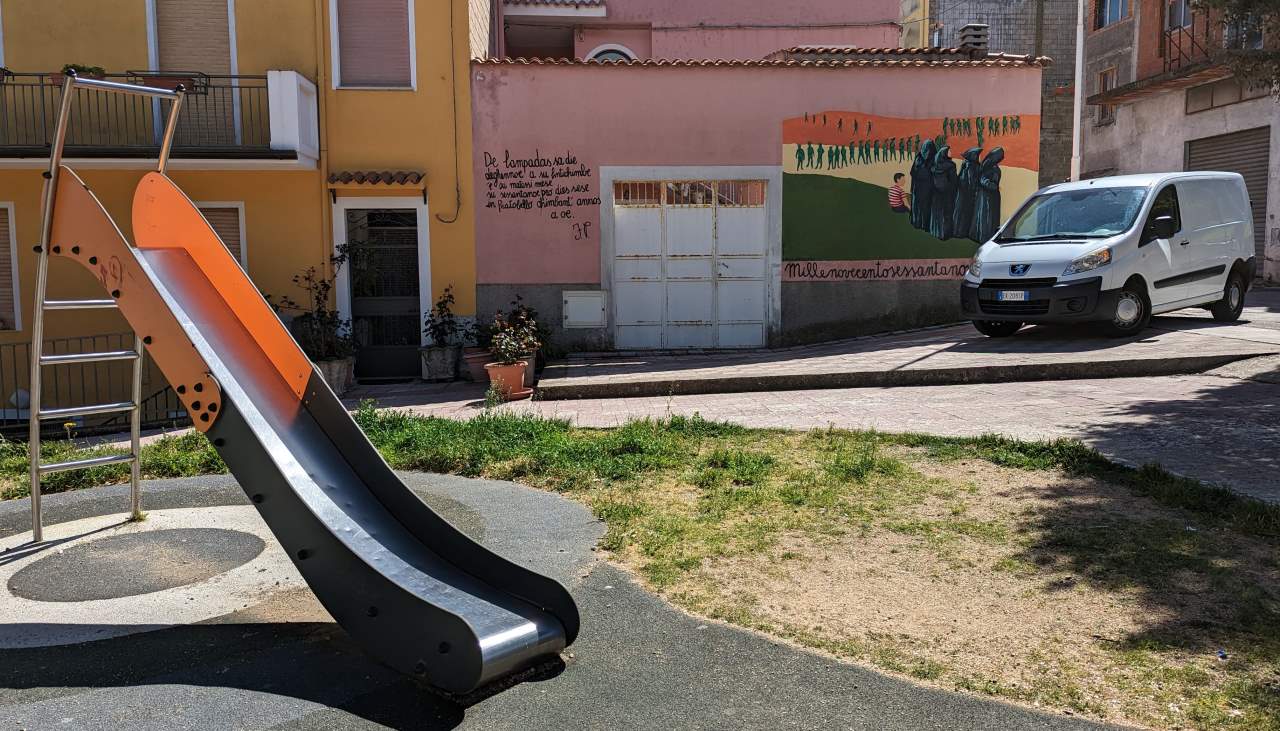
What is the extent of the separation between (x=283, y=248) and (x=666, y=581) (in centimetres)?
1131

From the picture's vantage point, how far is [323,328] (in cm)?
1357

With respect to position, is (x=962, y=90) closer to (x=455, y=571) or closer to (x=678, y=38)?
(x=678, y=38)

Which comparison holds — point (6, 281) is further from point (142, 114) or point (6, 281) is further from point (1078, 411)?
point (1078, 411)

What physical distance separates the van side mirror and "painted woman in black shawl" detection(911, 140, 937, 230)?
3.66 m

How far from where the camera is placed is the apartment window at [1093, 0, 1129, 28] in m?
28.2

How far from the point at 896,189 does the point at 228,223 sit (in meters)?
9.83

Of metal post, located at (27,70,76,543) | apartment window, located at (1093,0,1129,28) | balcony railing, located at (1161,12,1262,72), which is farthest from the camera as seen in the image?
apartment window, located at (1093,0,1129,28)

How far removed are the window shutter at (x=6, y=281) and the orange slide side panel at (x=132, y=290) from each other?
435 inches

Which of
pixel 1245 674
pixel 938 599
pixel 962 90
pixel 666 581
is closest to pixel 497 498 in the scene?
pixel 666 581

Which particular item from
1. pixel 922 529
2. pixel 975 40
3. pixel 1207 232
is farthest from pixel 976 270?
pixel 922 529

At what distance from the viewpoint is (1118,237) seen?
11789mm

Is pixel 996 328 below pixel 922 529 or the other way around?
the other way around

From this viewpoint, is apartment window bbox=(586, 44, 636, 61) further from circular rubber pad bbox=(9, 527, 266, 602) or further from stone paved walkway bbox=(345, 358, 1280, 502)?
circular rubber pad bbox=(9, 527, 266, 602)

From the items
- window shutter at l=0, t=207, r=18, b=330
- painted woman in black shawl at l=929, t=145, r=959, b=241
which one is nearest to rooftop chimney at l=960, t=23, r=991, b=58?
painted woman in black shawl at l=929, t=145, r=959, b=241
